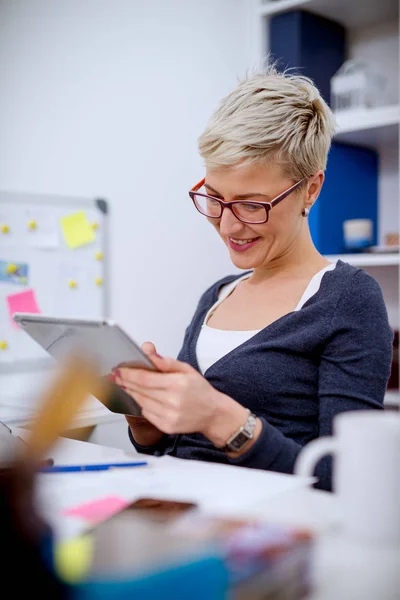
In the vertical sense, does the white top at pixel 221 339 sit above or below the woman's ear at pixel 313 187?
below

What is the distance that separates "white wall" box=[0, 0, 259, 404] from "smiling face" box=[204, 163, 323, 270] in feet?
3.24

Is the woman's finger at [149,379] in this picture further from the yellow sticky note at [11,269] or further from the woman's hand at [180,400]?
the yellow sticky note at [11,269]

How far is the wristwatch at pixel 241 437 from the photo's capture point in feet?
2.86

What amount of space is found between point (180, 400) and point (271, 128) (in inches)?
19.7

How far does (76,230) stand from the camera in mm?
2080

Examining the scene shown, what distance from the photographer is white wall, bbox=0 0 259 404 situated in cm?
199

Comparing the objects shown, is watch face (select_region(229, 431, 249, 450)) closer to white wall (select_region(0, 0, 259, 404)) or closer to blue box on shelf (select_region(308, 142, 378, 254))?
→ white wall (select_region(0, 0, 259, 404))

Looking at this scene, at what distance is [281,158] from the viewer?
110cm

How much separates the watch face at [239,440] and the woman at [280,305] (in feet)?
0.08

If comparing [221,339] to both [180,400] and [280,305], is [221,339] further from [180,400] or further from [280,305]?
[180,400]

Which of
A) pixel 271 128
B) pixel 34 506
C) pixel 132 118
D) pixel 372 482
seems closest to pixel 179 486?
pixel 372 482

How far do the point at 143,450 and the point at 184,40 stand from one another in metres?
1.67

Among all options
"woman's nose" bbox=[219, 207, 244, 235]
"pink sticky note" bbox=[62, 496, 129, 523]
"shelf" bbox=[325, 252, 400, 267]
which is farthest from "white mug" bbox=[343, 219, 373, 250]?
"pink sticky note" bbox=[62, 496, 129, 523]

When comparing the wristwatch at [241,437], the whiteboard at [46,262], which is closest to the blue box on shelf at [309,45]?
the whiteboard at [46,262]
